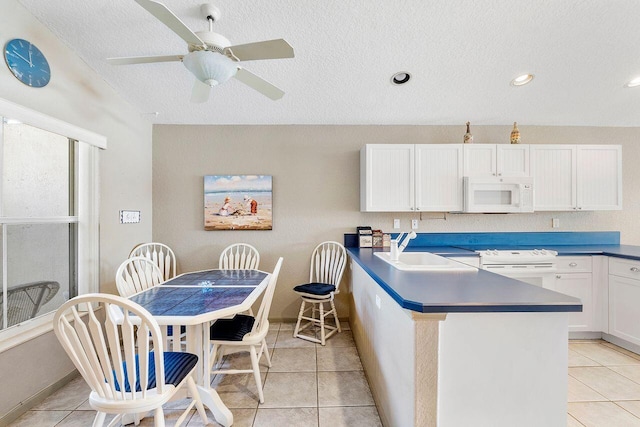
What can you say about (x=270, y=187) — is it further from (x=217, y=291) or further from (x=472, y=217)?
(x=472, y=217)

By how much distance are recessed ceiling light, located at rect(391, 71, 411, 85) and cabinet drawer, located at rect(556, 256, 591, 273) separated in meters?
2.31

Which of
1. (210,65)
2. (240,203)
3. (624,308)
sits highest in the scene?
(210,65)

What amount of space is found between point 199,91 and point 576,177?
12.8 feet

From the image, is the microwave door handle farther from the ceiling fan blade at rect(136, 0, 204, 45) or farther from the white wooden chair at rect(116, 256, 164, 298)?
the white wooden chair at rect(116, 256, 164, 298)

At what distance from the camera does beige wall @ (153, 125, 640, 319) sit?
129 inches

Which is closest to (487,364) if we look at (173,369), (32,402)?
(173,369)

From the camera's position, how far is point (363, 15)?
1952 mm

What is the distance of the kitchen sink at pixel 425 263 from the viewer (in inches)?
69.0

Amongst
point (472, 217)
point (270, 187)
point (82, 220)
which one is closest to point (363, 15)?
point (270, 187)

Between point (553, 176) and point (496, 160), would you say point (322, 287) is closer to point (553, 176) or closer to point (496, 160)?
point (496, 160)

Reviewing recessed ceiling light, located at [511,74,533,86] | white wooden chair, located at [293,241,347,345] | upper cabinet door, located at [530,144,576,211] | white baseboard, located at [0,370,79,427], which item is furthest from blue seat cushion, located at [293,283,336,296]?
recessed ceiling light, located at [511,74,533,86]

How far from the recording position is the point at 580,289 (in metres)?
2.68

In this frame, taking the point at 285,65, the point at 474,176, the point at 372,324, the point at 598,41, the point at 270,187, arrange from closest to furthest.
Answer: the point at 372,324 → the point at 598,41 → the point at 285,65 → the point at 474,176 → the point at 270,187

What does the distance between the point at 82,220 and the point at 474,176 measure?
12.4 feet
